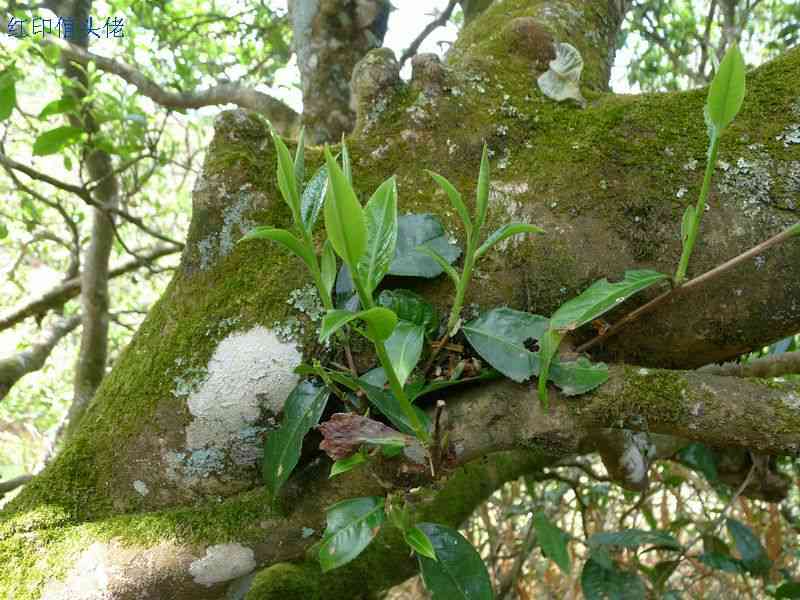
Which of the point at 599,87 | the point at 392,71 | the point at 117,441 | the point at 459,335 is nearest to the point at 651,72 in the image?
the point at 599,87

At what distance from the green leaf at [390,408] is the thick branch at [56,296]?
6.66ft

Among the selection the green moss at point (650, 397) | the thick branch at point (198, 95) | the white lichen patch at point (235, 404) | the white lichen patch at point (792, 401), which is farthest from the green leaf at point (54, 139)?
the white lichen patch at point (792, 401)

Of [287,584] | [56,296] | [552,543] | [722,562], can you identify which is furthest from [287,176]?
[56,296]

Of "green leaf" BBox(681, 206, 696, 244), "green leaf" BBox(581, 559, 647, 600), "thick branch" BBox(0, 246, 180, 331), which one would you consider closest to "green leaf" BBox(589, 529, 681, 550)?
"green leaf" BBox(581, 559, 647, 600)

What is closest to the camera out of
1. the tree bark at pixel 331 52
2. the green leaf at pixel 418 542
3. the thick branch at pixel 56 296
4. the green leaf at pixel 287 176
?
the green leaf at pixel 287 176

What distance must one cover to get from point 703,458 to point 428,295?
1.48 m

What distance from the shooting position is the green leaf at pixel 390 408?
0.82m

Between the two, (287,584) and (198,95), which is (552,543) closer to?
(287,584)

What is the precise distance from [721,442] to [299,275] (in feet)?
2.06

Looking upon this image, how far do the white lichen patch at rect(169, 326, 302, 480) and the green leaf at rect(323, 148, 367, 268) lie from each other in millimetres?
330

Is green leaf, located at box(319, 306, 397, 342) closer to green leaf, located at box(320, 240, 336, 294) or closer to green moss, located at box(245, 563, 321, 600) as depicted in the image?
green leaf, located at box(320, 240, 336, 294)

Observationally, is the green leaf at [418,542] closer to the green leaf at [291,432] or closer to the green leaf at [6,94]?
the green leaf at [291,432]

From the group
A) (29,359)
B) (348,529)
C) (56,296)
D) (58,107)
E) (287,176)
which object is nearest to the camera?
(287,176)

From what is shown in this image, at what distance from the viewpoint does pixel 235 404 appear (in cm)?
92
